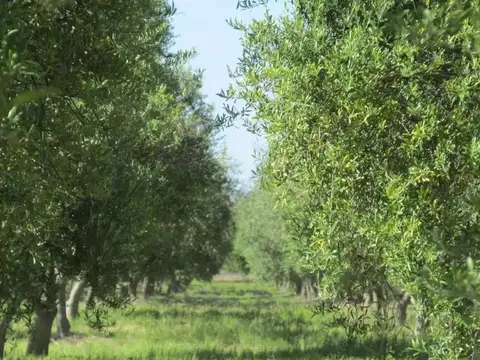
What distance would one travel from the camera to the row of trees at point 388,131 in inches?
274

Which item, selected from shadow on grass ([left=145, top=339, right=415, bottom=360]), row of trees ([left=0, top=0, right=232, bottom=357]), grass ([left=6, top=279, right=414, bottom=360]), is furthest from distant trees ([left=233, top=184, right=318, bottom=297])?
row of trees ([left=0, top=0, right=232, bottom=357])

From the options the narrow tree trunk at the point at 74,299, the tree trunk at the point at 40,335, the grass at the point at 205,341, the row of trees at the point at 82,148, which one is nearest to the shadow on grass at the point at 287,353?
the grass at the point at 205,341

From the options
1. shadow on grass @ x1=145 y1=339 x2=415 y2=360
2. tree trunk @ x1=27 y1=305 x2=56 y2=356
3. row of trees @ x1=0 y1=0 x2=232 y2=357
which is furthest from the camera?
shadow on grass @ x1=145 y1=339 x2=415 y2=360

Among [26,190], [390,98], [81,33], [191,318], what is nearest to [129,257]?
[26,190]

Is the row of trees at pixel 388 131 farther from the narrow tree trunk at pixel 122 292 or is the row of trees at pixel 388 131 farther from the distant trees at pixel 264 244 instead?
the distant trees at pixel 264 244

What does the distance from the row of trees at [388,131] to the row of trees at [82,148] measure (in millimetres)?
2034

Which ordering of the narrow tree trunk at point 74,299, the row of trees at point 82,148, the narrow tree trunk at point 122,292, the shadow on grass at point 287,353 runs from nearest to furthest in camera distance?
the row of trees at point 82,148 < the narrow tree trunk at point 122,292 < the shadow on grass at point 287,353 < the narrow tree trunk at point 74,299

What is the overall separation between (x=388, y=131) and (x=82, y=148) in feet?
12.5

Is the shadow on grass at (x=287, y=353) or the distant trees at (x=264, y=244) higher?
the distant trees at (x=264, y=244)

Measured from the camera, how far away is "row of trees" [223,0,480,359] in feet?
22.8

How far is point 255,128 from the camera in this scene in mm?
8641

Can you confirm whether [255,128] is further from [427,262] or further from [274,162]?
[427,262]

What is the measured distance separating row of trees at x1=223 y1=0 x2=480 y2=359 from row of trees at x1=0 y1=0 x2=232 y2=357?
2.03 metres

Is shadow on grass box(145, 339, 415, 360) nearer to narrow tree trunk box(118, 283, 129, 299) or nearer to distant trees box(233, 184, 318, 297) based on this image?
narrow tree trunk box(118, 283, 129, 299)
